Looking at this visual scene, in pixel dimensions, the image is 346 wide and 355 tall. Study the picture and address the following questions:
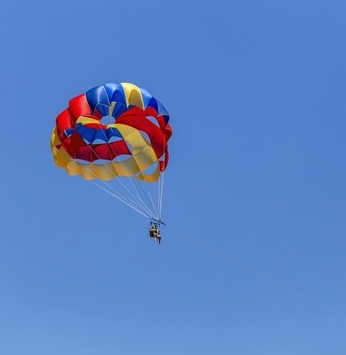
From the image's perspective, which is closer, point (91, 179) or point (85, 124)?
point (85, 124)

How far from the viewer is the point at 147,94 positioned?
101 ft

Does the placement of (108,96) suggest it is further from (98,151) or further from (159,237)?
(159,237)

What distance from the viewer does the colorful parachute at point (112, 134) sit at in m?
30.4

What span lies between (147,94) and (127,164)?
2887 mm

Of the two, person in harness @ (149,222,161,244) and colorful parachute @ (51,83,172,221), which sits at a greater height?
colorful parachute @ (51,83,172,221)

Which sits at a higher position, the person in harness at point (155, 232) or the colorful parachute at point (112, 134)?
the colorful parachute at point (112, 134)

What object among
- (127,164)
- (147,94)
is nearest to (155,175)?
(127,164)

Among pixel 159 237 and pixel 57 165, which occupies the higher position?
pixel 57 165

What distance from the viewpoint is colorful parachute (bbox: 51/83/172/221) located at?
30.4 metres

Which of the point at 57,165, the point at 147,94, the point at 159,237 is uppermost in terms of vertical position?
Answer: the point at 147,94

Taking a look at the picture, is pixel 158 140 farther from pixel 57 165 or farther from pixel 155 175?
pixel 57 165

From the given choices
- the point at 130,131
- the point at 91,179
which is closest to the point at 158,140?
the point at 130,131

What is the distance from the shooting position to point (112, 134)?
31109 mm

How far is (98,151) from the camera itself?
31781mm
